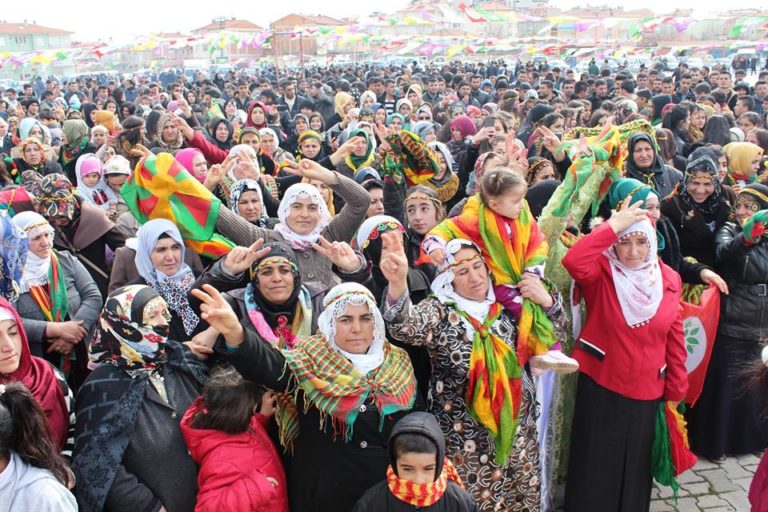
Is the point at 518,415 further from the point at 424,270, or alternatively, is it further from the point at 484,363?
the point at 424,270

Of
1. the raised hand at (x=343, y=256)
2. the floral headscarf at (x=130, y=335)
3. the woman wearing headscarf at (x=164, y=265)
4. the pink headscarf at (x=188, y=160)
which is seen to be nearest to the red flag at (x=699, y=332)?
the raised hand at (x=343, y=256)

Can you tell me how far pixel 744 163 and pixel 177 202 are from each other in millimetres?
4736

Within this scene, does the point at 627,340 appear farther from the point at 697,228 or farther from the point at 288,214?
the point at 288,214

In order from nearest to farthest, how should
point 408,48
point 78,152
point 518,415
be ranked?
point 518,415
point 78,152
point 408,48

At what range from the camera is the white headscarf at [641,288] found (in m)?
2.98

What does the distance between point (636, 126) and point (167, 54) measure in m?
48.0

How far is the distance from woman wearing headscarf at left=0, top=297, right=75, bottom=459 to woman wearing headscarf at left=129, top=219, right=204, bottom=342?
0.73 metres

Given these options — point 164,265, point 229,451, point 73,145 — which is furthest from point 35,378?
point 73,145

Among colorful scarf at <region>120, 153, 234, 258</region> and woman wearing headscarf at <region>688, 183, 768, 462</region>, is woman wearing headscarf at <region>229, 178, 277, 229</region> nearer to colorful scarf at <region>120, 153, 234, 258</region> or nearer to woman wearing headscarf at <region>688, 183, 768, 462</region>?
colorful scarf at <region>120, 153, 234, 258</region>

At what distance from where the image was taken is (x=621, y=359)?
3.05 m

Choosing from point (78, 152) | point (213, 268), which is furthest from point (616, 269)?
point (78, 152)

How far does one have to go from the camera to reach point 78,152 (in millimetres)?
7098

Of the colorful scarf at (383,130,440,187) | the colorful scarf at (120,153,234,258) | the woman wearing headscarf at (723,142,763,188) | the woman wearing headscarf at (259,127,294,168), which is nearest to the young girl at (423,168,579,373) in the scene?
the colorful scarf at (120,153,234,258)

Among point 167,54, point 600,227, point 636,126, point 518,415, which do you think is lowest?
point 518,415
